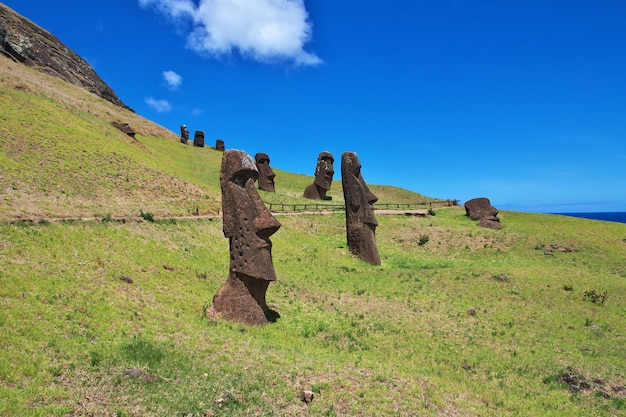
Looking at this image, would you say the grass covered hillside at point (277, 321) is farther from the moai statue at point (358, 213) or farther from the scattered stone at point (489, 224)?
the scattered stone at point (489, 224)

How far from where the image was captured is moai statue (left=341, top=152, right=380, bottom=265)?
27297 mm

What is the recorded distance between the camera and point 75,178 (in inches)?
1095

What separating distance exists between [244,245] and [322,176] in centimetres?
3936

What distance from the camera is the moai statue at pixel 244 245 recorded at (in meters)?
13.9

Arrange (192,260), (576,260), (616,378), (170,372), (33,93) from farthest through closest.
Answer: (33,93) < (576,260) < (192,260) < (616,378) < (170,372)

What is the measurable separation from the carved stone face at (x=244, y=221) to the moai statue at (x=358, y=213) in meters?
13.4

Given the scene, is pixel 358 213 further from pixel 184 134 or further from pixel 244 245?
pixel 184 134

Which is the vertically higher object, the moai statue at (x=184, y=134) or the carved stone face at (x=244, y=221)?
the moai statue at (x=184, y=134)

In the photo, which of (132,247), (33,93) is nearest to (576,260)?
(132,247)

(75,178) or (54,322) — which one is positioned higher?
(75,178)

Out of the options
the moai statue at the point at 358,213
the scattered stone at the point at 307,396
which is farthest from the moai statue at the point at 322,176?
the scattered stone at the point at 307,396

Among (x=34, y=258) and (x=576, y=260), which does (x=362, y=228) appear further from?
(x=34, y=258)

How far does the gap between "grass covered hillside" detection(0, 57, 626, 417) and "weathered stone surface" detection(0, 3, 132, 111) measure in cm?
4630

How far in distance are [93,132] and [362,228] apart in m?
29.3
